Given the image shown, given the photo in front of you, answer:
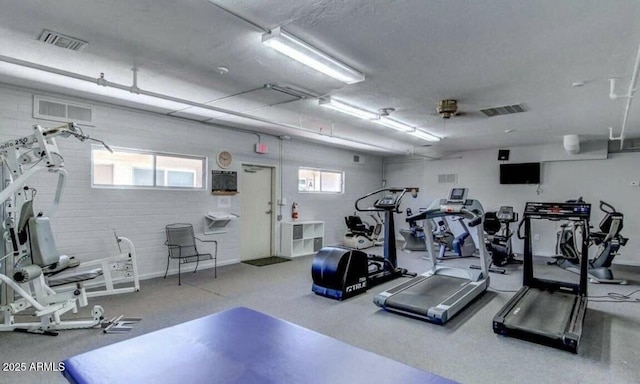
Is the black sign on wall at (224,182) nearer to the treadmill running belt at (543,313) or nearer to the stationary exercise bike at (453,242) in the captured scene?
the stationary exercise bike at (453,242)

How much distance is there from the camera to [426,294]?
4.34 metres

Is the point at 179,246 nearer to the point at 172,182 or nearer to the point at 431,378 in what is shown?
the point at 172,182

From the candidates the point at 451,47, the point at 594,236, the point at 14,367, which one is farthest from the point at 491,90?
the point at 14,367

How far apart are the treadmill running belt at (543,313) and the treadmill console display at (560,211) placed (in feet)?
3.33

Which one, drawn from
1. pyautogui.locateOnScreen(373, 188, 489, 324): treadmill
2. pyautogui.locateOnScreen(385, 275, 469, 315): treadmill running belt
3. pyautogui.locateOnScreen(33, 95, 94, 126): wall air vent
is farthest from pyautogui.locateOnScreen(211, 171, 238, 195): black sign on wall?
pyautogui.locateOnScreen(385, 275, 469, 315): treadmill running belt

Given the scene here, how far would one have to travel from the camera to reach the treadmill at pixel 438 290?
385 centimetres

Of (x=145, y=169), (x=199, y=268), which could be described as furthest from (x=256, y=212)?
(x=145, y=169)

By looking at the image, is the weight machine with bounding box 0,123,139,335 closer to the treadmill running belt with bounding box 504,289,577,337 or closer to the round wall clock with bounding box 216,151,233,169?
the round wall clock with bounding box 216,151,233,169

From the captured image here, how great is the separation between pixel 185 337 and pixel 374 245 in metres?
7.60

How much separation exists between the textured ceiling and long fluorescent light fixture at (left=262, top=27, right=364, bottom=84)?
67mm

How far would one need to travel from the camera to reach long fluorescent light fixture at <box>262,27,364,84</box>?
271 cm

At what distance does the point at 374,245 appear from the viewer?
916 centimetres

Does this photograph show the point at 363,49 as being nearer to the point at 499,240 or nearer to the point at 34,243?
the point at 34,243

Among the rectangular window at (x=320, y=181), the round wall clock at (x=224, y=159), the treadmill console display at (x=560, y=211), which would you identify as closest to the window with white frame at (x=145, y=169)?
the round wall clock at (x=224, y=159)
